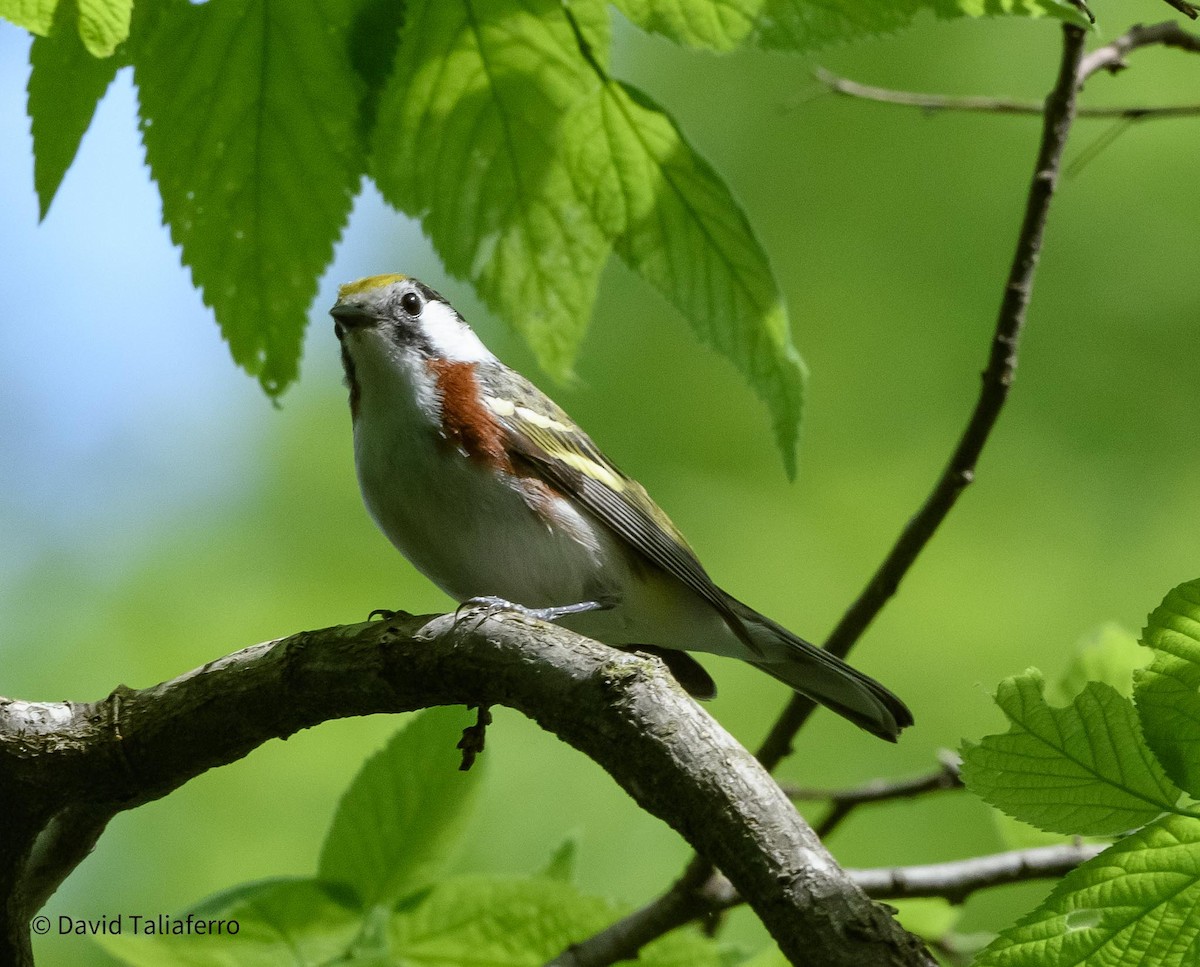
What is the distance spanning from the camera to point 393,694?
215 centimetres

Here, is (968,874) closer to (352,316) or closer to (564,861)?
(564,861)

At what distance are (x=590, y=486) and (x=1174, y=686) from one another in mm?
2273

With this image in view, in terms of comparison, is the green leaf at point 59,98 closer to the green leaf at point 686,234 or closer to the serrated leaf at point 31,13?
the serrated leaf at point 31,13

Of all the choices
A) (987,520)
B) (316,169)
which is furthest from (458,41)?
(987,520)

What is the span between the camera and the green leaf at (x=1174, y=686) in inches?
54.3

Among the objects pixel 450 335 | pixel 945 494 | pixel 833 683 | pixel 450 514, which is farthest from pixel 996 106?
pixel 450 514

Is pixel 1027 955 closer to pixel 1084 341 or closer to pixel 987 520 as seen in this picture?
pixel 987 520

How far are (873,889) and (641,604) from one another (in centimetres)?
120

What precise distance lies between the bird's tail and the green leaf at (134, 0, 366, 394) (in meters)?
1.74

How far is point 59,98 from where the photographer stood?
1.99 metres

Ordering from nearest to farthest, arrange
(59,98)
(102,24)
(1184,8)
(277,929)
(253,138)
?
(102,24)
(1184,8)
(59,98)
(253,138)
(277,929)

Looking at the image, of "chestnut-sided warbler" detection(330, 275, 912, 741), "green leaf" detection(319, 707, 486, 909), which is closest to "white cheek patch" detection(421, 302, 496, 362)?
"chestnut-sided warbler" detection(330, 275, 912, 741)

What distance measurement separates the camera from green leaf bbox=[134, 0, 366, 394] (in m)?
2.11

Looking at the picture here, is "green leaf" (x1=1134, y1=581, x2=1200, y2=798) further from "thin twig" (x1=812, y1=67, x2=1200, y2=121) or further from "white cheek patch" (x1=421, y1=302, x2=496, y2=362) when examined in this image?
"white cheek patch" (x1=421, y1=302, x2=496, y2=362)
